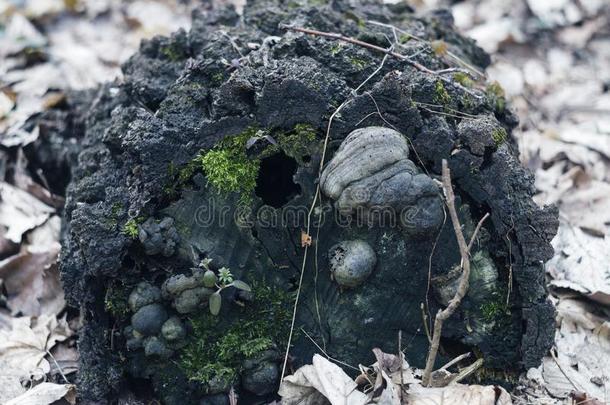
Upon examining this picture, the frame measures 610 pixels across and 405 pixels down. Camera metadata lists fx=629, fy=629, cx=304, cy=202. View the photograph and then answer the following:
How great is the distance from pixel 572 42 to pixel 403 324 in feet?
20.4

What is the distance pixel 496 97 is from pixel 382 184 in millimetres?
1565

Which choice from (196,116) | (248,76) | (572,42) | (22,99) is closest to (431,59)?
(248,76)

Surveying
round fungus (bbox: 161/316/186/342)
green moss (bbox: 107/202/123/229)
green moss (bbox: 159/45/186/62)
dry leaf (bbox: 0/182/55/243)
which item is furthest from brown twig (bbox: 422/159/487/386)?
dry leaf (bbox: 0/182/55/243)

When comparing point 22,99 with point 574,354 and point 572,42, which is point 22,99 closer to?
point 574,354

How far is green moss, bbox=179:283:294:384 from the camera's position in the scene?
3529mm

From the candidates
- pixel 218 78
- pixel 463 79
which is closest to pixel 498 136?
pixel 463 79

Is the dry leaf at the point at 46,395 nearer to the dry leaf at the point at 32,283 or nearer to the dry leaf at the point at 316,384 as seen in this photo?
the dry leaf at the point at 32,283

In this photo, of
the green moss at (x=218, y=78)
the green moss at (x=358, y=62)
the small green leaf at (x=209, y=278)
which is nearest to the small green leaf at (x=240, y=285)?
the small green leaf at (x=209, y=278)

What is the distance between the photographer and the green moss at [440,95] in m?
3.63

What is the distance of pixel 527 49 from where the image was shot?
812 centimetres

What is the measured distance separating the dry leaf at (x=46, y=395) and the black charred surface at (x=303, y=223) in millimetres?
159

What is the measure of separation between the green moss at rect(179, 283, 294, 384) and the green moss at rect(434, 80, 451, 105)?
4.62ft

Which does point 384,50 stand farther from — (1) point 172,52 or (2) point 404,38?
(1) point 172,52

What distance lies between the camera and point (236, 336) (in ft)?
11.7
